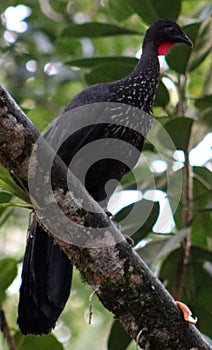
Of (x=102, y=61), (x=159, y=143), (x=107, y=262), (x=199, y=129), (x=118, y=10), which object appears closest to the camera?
(x=107, y=262)

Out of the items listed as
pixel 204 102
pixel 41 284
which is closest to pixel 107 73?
pixel 204 102

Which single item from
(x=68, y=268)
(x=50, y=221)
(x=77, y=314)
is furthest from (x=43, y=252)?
(x=77, y=314)

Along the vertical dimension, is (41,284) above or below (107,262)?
below

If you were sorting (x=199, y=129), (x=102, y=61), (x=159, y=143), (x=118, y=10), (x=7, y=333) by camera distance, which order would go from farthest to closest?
1. (x=118, y=10)
2. (x=102, y=61)
3. (x=159, y=143)
4. (x=199, y=129)
5. (x=7, y=333)

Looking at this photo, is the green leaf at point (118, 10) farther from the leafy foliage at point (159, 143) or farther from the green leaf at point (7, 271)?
the green leaf at point (7, 271)

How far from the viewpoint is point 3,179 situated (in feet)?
8.79

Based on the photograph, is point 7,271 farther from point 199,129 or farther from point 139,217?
point 199,129

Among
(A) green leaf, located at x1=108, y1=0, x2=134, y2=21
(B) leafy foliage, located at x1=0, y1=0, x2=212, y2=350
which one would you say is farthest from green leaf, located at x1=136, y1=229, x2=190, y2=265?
(A) green leaf, located at x1=108, y1=0, x2=134, y2=21

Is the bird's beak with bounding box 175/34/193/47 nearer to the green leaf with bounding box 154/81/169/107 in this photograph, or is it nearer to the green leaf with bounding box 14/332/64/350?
the green leaf with bounding box 154/81/169/107

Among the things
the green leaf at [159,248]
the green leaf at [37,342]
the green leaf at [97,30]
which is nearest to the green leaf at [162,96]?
the green leaf at [97,30]

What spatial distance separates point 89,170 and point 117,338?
732 millimetres

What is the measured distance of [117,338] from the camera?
333cm

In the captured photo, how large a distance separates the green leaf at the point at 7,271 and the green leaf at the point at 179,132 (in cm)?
85

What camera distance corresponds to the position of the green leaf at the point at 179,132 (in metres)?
3.22
